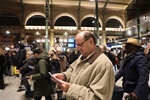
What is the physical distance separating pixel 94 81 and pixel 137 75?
1520 mm

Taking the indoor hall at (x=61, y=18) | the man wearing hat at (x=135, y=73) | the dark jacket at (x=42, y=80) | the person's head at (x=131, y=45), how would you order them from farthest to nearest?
the indoor hall at (x=61, y=18) < the dark jacket at (x=42, y=80) < the person's head at (x=131, y=45) < the man wearing hat at (x=135, y=73)

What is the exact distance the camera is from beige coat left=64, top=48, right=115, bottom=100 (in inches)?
60.1

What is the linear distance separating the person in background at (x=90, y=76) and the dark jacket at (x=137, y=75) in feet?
4.13

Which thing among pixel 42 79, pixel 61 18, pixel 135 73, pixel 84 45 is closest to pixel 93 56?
pixel 84 45

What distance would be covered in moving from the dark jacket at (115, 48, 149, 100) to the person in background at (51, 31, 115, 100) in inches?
49.6

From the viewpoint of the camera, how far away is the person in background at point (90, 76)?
1.53 metres

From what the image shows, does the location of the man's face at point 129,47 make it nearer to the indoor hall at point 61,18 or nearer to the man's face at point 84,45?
the man's face at point 84,45

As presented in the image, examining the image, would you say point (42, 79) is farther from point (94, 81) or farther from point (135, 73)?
point (94, 81)

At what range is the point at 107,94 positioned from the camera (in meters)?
1.56

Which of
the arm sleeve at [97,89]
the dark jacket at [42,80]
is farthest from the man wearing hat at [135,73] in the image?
the dark jacket at [42,80]

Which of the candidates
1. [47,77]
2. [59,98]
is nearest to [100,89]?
[47,77]

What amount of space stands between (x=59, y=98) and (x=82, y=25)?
73.5 ft

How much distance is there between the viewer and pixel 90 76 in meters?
1.64

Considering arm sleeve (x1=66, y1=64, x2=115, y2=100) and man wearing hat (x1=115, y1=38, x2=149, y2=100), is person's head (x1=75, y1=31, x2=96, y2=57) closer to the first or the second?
arm sleeve (x1=66, y1=64, x2=115, y2=100)
